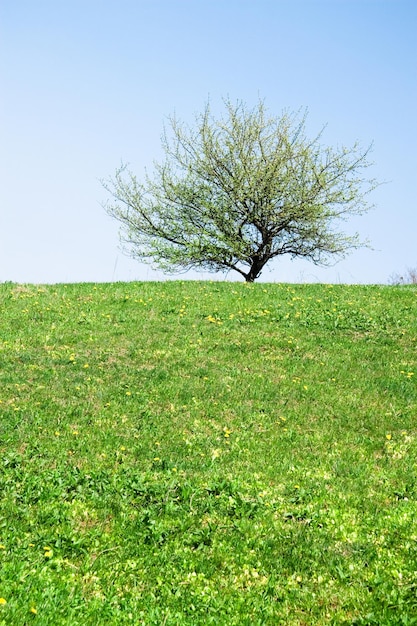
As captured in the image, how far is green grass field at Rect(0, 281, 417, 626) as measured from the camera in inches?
298

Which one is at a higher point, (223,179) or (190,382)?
(223,179)

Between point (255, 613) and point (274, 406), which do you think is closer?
point (255, 613)

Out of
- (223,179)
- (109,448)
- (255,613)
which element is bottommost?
(255,613)

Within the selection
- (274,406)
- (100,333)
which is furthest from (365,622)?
(100,333)

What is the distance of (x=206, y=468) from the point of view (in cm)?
1083

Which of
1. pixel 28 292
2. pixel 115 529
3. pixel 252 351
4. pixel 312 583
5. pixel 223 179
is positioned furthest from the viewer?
pixel 223 179

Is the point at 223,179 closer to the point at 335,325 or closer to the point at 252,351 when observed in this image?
the point at 335,325

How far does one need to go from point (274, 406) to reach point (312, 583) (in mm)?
5972

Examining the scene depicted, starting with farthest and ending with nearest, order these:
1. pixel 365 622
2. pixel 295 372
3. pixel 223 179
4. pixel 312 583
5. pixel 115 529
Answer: pixel 223 179, pixel 295 372, pixel 115 529, pixel 312 583, pixel 365 622

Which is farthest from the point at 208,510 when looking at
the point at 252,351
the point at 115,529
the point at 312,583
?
the point at 252,351

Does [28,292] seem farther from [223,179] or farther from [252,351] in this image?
[223,179]

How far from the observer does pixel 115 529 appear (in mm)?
8922

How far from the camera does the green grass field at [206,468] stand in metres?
7.57

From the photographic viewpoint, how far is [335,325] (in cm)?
1959
